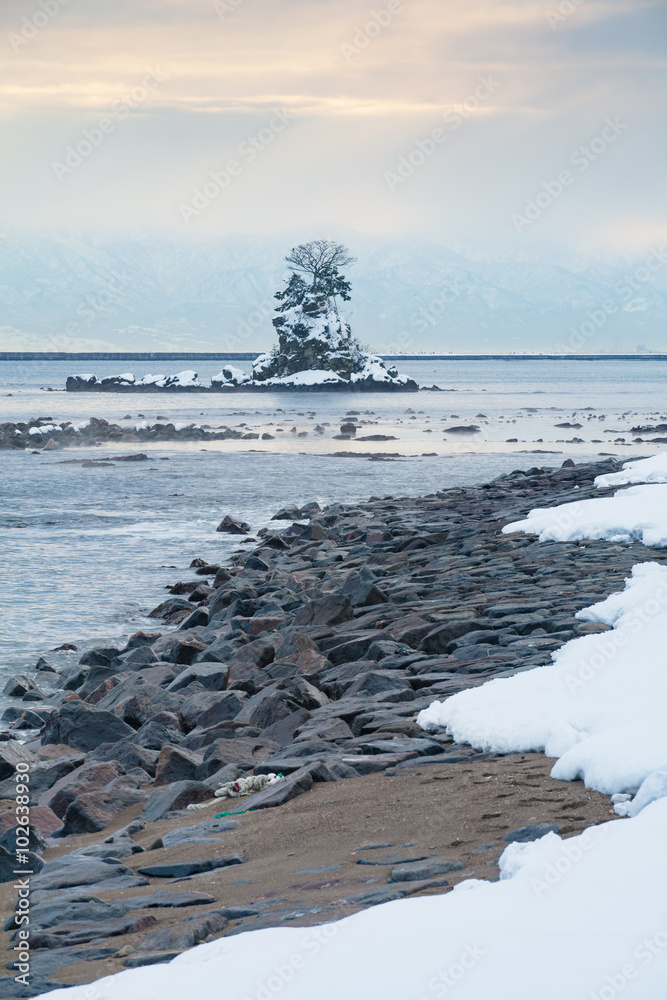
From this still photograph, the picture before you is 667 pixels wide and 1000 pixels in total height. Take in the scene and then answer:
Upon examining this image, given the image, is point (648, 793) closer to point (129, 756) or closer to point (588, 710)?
point (588, 710)

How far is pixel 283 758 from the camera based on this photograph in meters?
5.84

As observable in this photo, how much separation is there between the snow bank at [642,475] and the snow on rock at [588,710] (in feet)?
32.3

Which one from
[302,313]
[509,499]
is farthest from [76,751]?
[302,313]

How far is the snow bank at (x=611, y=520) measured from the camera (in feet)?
36.4

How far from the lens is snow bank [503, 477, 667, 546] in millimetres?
11094

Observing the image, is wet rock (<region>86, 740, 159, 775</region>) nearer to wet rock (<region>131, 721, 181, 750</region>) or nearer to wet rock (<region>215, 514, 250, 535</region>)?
wet rock (<region>131, 721, 181, 750</region>)

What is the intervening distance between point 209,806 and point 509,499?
1448cm

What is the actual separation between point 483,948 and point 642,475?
14681 millimetres

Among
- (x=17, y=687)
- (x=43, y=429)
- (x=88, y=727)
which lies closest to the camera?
(x=88, y=727)

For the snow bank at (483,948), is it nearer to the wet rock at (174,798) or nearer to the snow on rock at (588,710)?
the snow on rock at (588,710)

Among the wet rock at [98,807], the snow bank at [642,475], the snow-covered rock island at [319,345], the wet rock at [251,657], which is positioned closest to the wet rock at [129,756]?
the wet rock at [98,807]

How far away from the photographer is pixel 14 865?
5.00 metres

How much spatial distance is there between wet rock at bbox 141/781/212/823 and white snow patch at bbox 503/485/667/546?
653cm

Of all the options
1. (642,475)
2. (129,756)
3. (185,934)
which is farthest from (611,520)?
(185,934)
